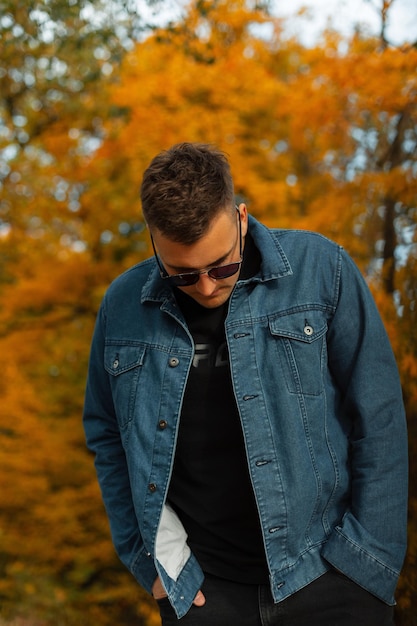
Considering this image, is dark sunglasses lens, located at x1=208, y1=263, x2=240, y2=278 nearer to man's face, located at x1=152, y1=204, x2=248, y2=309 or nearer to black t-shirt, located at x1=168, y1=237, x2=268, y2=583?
man's face, located at x1=152, y1=204, x2=248, y2=309

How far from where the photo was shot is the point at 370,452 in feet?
6.63

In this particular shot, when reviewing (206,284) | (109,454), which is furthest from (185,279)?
(109,454)

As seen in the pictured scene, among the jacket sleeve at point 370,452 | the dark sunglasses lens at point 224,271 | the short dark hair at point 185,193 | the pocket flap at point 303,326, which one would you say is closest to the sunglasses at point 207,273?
the dark sunglasses lens at point 224,271

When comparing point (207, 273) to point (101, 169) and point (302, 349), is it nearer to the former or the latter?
point (302, 349)

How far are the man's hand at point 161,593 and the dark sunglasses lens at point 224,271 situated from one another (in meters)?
0.90

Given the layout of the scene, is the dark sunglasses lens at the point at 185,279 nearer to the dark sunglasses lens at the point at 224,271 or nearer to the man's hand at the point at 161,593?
the dark sunglasses lens at the point at 224,271

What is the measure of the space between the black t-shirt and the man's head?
24cm

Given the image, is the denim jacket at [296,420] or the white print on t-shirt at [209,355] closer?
the denim jacket at [296,420]

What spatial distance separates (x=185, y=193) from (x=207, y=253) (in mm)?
177

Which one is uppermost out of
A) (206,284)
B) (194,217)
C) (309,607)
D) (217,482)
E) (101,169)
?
(101,169)

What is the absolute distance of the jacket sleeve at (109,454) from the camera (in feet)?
7.56

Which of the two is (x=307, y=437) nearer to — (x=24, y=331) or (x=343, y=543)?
(x=343, y=543)

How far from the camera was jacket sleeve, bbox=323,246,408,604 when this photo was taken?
1.99 m

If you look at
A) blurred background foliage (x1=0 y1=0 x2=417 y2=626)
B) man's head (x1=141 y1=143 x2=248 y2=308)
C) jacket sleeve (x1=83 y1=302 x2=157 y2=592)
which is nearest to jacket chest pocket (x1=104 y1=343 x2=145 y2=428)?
jacket sleeve (x1=83 y1=302 x2=157 y2=592)
